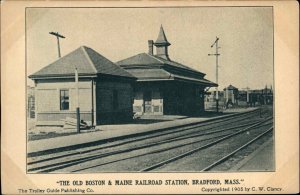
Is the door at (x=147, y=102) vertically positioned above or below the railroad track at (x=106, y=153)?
above

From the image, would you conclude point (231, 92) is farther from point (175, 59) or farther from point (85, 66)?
point (175, 59)

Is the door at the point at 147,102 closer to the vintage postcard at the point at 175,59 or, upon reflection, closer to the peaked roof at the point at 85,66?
the peaked roof at the point at 85,66

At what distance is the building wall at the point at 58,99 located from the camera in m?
11.2

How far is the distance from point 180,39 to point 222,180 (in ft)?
11.1

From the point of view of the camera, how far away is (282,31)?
27.6ft

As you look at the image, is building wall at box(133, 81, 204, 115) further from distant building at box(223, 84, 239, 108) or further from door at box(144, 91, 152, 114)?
distant building at box(223, 84, 239, 108)

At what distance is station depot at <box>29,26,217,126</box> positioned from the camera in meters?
10.7

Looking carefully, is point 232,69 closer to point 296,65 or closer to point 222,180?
point 296,65

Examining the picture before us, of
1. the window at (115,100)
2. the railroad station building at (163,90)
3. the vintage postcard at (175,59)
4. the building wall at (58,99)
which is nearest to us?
Answer: the vintage postcard at (175,59)

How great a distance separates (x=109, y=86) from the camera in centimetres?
1348

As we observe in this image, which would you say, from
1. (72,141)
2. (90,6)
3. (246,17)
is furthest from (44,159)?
(246,17)

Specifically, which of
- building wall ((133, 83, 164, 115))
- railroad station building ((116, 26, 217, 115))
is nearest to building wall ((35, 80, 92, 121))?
railroad station building ((116, 26, 217, 115))

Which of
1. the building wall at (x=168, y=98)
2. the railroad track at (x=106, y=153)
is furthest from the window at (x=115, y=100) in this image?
the building wall at (x=168, y=98)

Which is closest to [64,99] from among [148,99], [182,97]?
[182,97]
